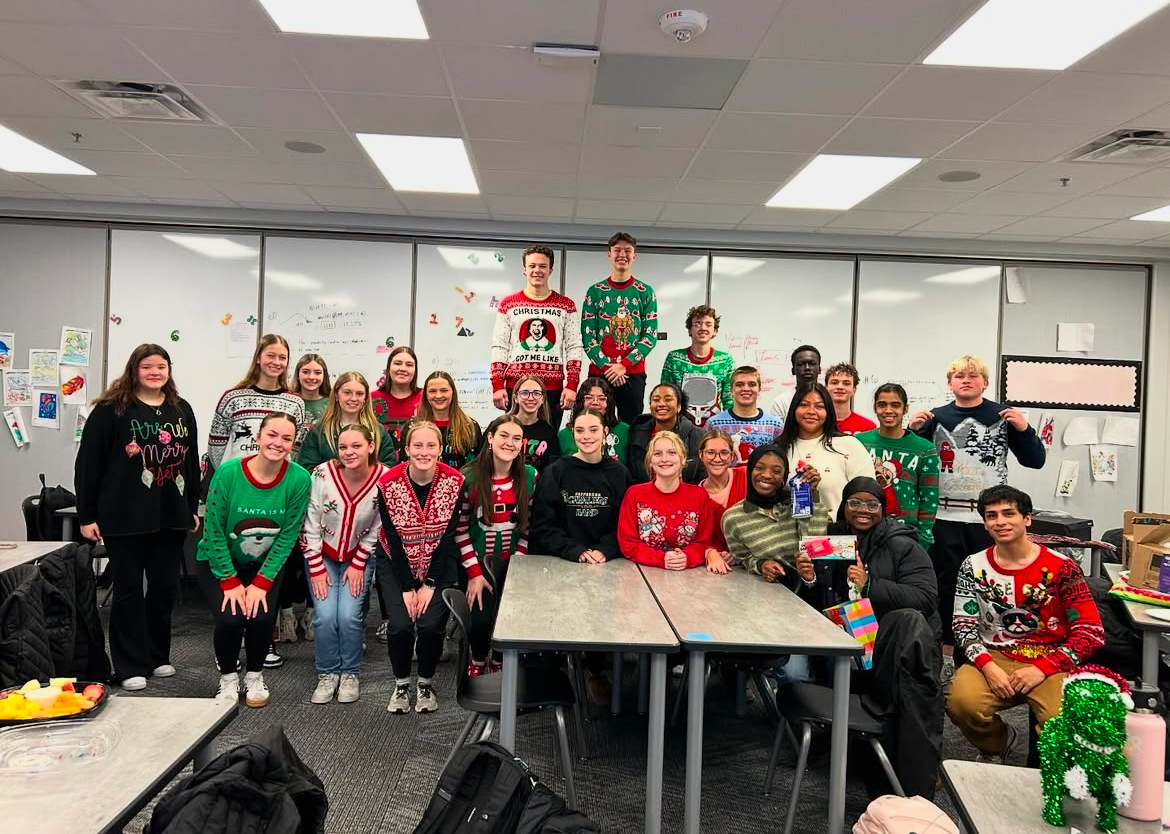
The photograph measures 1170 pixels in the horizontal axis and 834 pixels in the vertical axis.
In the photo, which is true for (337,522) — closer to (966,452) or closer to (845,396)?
(845,396)

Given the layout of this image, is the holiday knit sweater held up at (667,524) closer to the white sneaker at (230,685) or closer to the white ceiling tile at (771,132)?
the white sneaker at (230,685)

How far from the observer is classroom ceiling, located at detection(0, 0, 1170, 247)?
318 cm

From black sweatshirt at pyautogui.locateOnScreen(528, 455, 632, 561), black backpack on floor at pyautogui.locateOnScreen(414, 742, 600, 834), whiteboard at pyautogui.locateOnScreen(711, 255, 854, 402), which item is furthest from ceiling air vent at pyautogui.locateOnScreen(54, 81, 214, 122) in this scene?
whiteboard at pyautogui.locateOnScreen(711, 255, 854, 402)

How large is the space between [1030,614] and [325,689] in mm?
2947

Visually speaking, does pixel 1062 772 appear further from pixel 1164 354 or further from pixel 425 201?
pixel 1164 354

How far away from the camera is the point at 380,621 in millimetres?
4988

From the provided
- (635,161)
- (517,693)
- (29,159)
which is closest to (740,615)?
(517,693)

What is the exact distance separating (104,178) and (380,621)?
12.3 ft

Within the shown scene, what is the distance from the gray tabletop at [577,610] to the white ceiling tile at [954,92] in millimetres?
2553

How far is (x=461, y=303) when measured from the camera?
6660mm

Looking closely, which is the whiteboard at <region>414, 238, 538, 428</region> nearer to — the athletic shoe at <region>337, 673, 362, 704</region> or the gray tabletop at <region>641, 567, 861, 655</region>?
the athletic shoe at <region>337, 673, 362, 704</region>

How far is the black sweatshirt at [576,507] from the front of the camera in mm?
3539

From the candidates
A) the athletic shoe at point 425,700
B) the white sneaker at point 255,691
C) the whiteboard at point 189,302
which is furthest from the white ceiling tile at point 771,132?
the whiteboard at point 189,302

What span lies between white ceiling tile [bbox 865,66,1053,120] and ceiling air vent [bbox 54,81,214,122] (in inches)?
140
